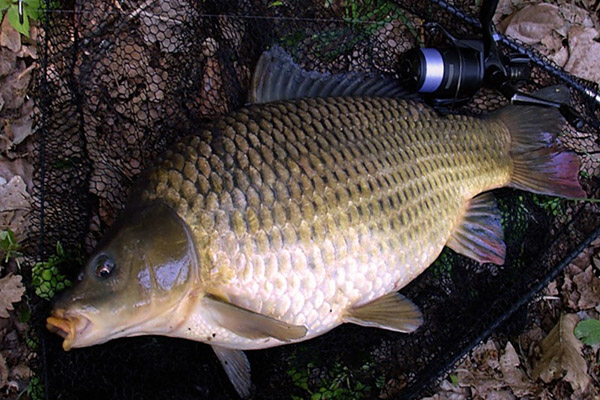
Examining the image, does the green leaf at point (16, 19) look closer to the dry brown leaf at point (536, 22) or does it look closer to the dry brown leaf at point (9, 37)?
the dry brown leaf at point (9, 37)

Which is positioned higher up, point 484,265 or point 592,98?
point 592,98

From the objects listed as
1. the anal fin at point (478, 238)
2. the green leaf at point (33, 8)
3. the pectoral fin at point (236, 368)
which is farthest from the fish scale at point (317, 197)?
the green leaf at point (33, 8)

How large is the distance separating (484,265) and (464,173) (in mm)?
461

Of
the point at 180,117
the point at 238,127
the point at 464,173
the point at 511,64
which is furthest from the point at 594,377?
the point at 180,117

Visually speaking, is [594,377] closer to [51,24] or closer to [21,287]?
[21,287]

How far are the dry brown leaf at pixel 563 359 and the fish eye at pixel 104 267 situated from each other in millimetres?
1820

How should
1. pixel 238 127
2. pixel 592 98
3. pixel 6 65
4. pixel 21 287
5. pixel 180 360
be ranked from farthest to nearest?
pixel 592 98 < pixel 6 65 < pixel 21 287 < pixel 180 360 < pixel 238 127

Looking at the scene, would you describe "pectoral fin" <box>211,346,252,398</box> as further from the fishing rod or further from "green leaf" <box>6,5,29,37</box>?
"green leaf" <box>6,5,29,37</box>

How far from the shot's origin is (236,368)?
1.72 m

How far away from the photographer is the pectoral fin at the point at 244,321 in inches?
58.5

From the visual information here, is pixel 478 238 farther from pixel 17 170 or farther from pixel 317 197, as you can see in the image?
pixel 17 170

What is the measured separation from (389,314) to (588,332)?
106 cm

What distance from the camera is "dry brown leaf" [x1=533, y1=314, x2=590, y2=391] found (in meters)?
2.20

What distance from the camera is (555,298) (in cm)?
238
